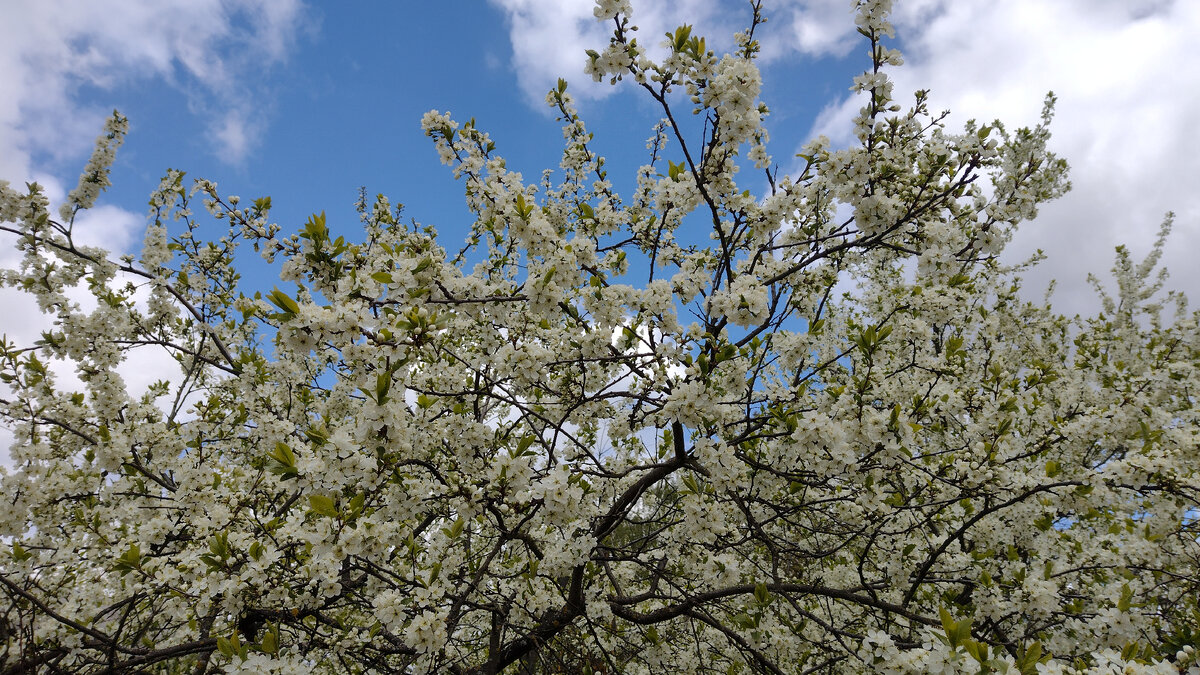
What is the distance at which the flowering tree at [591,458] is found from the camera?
3.42 meters

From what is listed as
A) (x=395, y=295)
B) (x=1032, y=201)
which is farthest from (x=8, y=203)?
(x=1032, y=201)

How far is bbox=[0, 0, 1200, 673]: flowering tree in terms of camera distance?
11.2ft

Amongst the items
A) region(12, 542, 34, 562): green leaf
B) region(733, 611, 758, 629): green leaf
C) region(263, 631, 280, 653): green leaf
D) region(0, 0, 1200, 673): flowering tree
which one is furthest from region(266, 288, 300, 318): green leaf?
region(733, 611, 758, 629): green leaf

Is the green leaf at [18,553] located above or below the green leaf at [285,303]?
below

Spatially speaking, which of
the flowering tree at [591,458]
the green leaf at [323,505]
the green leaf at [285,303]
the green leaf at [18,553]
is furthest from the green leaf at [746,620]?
the green leaf at [18,553]

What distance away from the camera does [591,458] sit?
5312 millimetres

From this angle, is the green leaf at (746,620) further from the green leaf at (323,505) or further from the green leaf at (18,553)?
the green leaf at (18,553)

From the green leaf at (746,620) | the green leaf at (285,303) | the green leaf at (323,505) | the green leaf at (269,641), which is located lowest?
the green leaf at (269,641)

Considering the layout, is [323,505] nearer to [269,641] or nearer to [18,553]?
[269,641]

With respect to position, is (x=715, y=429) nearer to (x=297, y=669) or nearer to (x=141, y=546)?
(x=297, y=669)

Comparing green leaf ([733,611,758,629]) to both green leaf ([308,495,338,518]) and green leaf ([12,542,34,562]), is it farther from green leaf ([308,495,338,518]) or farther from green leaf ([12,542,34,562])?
green leaf ([12,542,34,562])

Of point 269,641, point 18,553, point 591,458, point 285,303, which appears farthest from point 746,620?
point 18,553

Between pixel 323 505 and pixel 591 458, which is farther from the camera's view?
pixel 591 458

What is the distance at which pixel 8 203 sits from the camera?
5.20m
